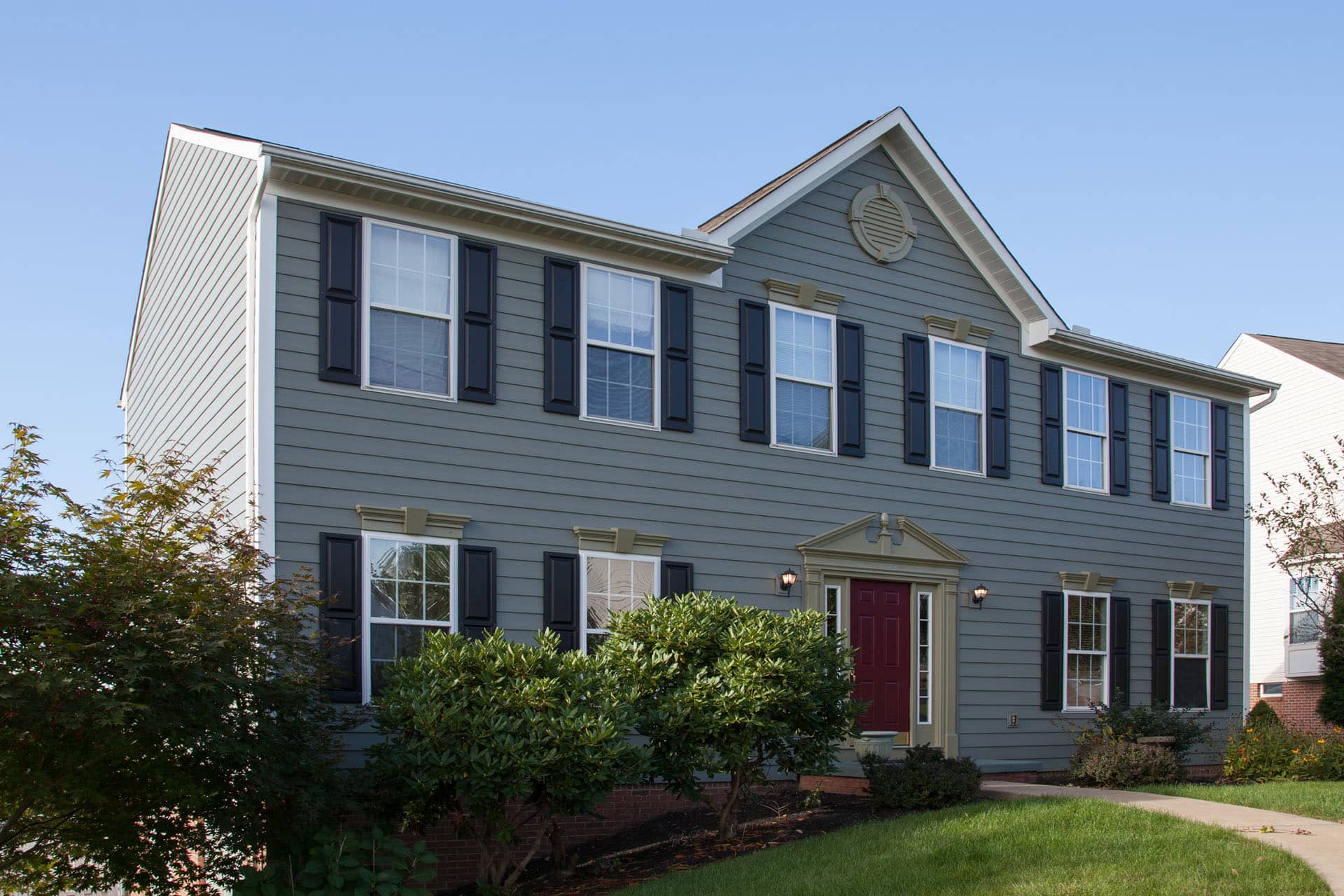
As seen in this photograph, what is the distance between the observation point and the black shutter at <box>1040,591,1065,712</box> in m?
16.8

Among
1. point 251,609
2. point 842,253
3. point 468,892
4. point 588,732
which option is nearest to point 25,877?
point 251,609

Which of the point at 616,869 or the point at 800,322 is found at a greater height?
the point at 800,322

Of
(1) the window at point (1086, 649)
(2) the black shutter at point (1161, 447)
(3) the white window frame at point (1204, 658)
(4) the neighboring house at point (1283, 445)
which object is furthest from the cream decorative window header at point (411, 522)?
(4) the neighboring house at point (1283, 445)

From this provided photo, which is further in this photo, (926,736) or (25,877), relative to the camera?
(926,736)

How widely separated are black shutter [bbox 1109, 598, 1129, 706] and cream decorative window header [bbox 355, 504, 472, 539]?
32.0ft

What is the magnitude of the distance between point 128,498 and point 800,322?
305 inches

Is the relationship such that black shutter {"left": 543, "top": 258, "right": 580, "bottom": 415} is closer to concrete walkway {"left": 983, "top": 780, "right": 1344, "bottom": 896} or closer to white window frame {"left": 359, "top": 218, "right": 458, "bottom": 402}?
white window frame {"left": 359, "top": 218, "right": 458, "bottom": 402}

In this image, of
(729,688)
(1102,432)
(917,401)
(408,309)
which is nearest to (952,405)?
(917,401)

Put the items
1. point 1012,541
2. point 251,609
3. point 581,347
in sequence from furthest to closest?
point 1012,541
point 581,347
point 251,609

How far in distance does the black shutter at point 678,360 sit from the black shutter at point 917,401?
3.22 m

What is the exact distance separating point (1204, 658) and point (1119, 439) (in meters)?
3.52

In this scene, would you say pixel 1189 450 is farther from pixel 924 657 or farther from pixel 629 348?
pixel 629 348

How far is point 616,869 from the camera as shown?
11.2m

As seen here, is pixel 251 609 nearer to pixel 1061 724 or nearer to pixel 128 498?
pixel 128 498
